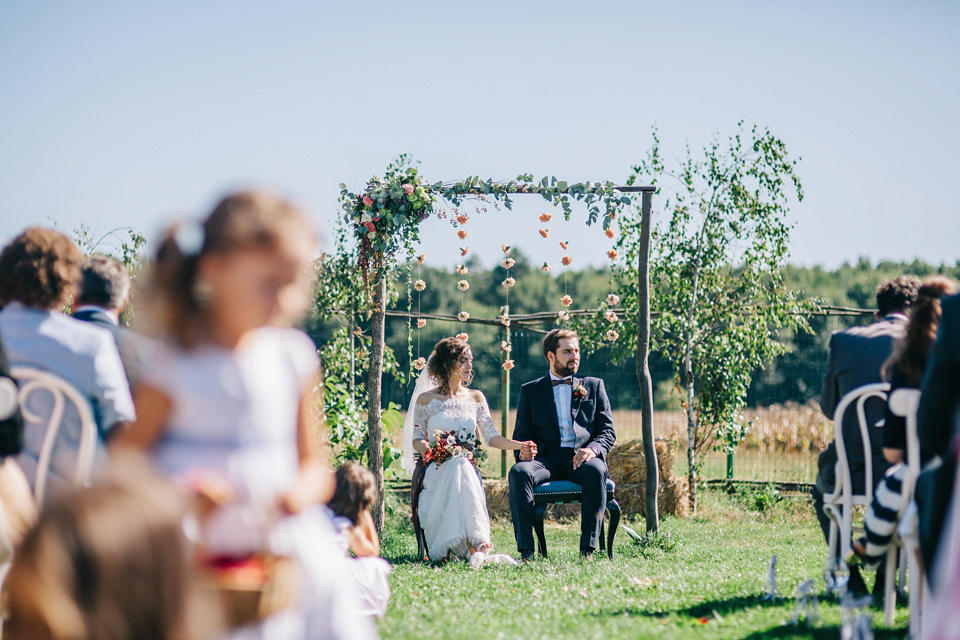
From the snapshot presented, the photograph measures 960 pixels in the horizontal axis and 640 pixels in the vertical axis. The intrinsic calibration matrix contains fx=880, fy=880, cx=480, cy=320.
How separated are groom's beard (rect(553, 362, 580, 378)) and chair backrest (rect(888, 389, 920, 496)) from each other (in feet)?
12.5

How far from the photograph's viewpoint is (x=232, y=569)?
1845 millimetres

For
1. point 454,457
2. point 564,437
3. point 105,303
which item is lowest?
point 454,457

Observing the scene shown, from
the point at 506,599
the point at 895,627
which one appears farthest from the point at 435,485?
the point at 895,627

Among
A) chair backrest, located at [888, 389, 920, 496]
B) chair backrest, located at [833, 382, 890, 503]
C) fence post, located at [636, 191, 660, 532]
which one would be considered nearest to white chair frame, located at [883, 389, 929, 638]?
chair backrest, located at [888, 389, 920, 496]

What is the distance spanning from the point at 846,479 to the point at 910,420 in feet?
2.85

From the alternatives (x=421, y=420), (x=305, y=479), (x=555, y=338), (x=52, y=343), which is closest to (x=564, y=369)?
(x=555, y=338)

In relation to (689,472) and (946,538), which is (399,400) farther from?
(946,538)

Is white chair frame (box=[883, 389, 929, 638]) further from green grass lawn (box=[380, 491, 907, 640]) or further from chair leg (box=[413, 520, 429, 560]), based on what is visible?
chair leg (box=[413, 520, 429, 560])

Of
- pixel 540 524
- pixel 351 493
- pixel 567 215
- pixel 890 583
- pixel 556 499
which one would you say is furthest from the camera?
pixel 567 215

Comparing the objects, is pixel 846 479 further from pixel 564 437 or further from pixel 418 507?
pixel 418 507

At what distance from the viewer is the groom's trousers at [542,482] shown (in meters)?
6.41

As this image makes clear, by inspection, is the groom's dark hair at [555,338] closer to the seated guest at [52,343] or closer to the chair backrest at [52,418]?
the seated guest at [52,343]

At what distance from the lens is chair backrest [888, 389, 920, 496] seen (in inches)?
127

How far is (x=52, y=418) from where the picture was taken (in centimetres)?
288
